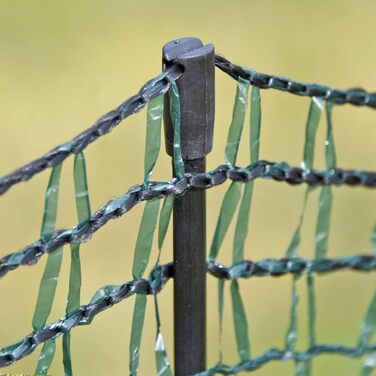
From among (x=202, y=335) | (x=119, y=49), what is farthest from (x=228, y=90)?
(x=202, y=335)

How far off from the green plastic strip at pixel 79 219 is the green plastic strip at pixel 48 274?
0.02m

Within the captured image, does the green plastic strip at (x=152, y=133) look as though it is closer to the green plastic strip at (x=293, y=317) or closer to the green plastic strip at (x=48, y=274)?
the green plastic strip at (x=48, y=274)

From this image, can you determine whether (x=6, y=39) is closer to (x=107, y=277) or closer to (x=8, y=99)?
(x=8, y=99)

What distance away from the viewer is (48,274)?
82 cm

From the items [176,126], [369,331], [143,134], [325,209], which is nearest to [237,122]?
[176,126]

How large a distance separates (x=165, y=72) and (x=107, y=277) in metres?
1.53

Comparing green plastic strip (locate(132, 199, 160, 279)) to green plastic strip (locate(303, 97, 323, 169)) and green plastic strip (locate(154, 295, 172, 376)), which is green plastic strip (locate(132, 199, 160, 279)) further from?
green plastic strip (locate(303, 97, 323, 169))

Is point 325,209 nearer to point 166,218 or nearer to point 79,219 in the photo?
point 166,218

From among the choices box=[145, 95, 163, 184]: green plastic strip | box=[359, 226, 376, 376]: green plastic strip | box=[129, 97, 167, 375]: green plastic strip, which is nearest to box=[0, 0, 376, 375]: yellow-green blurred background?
box=[359, 226, 376, 376]: green plastic strip

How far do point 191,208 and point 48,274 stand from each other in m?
0.17

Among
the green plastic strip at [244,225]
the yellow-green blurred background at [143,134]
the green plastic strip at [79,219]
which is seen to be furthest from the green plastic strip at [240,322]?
the yellow-green blurred background at [143,134]

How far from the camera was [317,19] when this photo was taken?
127 inches

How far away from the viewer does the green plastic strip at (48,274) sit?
2.59ft

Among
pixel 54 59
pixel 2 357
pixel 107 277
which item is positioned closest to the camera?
pixel 2 357
